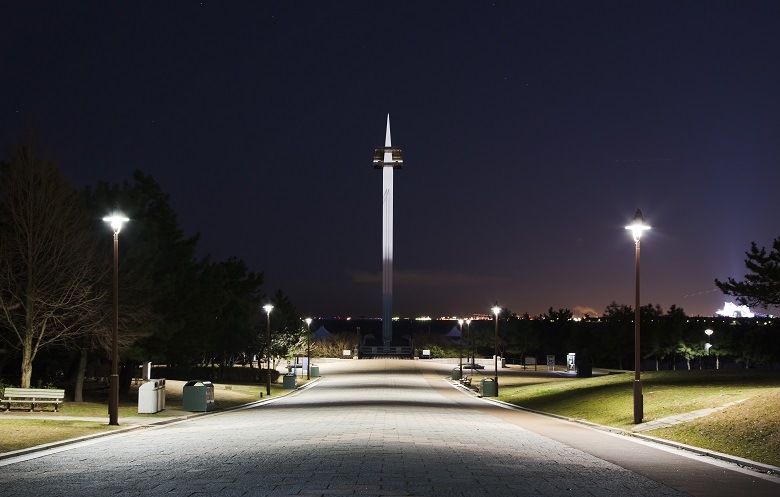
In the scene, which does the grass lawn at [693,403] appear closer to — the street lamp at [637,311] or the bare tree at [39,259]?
the street lamp at [637,311]

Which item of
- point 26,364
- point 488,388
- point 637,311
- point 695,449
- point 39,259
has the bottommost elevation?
point 488,388

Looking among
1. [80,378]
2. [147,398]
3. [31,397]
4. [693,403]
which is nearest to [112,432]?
[147,398]

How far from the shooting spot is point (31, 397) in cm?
3178

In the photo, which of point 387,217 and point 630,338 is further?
point 387,217

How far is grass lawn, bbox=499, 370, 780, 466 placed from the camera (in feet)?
68.1

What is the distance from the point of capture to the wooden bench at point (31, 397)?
31312 millimetres

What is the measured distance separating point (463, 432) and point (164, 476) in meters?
12.6

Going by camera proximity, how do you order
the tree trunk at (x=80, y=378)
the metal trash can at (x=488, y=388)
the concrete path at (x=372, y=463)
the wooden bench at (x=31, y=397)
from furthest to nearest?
the metal trash can at (x=488, y=388), the tree trunk at (x=80, y=378), the wooden bench at (x=31, y=397), the concrete path at (x=372, y=463)

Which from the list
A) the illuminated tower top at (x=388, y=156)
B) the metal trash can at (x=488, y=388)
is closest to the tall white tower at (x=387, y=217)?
the illuminated tower top at (x=388, y=156)

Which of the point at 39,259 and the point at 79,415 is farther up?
the point at 39,259

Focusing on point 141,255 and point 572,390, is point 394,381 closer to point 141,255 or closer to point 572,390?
point 572,390

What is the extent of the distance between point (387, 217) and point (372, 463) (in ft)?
432

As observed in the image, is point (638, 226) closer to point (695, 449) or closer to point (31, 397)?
point (695, 449)

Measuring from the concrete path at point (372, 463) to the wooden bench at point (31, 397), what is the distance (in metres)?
5.69
